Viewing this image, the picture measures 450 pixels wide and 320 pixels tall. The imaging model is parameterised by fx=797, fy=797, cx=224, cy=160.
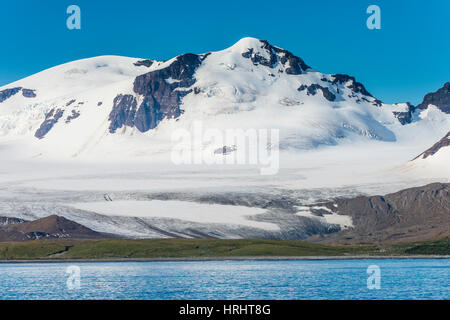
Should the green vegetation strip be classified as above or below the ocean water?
above

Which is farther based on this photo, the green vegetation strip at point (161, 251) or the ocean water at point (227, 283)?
the green vegetation strip at point (161, 251)

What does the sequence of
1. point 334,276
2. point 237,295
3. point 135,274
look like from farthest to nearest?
1. point 135,274
2. point 334,276
3. point 237,295

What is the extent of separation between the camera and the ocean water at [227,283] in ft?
305

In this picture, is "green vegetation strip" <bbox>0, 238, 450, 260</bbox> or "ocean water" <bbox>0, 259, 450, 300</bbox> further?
"green vegetation strip" <bbox>0, 238, 450, 260</bbox>

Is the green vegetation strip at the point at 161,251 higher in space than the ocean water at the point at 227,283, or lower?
higher

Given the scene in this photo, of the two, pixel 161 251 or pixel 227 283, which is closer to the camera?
pixel 227 283

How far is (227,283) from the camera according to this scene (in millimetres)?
109938

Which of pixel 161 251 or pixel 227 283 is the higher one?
pixel 161 251

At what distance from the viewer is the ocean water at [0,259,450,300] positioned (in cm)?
9281

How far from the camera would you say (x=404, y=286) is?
327 feet
